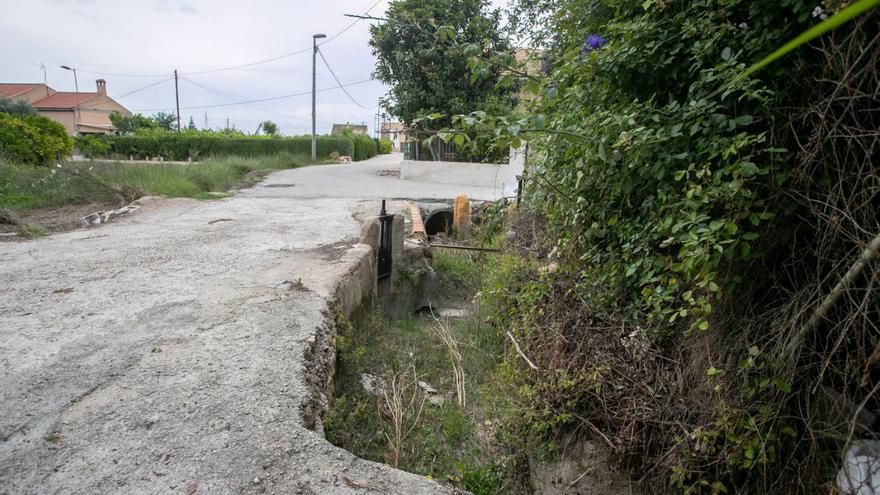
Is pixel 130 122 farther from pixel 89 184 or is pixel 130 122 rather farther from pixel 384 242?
pixel 384 242

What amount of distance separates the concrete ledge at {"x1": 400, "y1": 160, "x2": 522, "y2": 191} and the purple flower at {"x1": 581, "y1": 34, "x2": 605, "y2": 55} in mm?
10746

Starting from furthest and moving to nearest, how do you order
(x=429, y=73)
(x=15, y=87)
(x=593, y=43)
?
(x=15, y=87) → (x=429, y=73) → (x=593, y=43)

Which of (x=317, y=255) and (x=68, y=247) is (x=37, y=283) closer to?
(x=68, y=247)

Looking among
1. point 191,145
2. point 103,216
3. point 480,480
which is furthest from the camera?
point 191,145

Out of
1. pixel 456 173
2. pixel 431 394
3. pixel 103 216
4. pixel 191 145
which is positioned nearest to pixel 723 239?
pixel 431 394

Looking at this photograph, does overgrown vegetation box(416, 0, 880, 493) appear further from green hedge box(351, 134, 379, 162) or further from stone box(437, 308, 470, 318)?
green hedge box(351, 134, 379, 162)

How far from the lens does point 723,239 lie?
195 centimetres

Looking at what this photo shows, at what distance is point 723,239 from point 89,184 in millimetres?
9239

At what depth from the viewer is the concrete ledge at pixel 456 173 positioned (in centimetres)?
1416

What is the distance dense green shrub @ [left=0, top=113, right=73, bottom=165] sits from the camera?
9.52 metres

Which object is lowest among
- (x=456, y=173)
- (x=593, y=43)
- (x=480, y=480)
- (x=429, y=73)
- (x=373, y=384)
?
(x=480, y=480)

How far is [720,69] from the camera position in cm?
197

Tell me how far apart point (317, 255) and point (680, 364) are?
3505mm

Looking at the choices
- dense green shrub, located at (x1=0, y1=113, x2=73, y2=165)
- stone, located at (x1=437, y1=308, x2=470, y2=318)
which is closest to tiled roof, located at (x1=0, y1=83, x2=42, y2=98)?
dense green shrub, located at (x1=0, y1=113, x2=73, y2=165)
